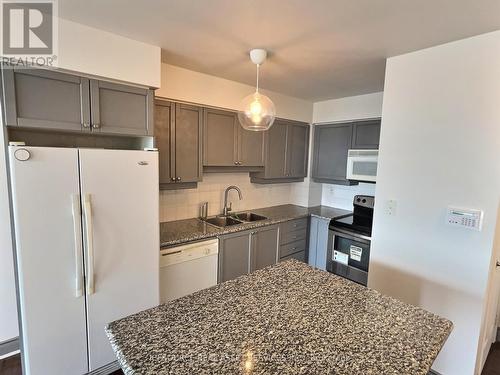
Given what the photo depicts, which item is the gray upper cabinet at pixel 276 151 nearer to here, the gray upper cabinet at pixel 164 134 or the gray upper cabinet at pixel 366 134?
the gray upper cabinet at pixel 366 134

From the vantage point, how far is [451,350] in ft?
6.29

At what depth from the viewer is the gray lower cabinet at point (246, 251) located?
107 inches

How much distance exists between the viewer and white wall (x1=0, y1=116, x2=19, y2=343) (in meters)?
2.07

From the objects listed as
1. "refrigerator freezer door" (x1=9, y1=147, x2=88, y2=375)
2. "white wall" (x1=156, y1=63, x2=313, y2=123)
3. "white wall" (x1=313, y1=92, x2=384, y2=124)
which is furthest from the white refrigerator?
"white wall" (x1=313, y1=92, x2=384, y2=124)

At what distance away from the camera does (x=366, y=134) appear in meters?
3.24

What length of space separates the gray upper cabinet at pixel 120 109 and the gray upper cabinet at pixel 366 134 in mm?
2439

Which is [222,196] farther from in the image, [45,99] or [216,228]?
[45,99]

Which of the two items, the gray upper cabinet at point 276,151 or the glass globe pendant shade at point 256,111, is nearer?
the glass globe pendant shade at point 256,111

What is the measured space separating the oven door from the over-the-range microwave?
2.45 ft

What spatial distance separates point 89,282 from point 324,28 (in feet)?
7.40

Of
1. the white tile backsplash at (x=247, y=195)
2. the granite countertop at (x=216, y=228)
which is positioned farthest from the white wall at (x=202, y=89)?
the granite countertop at (x=216, y=228)

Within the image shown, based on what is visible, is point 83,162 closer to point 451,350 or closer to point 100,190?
point 100,190

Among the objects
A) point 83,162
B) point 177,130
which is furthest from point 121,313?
point 177,130

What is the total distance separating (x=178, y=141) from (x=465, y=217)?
7.84 feet
